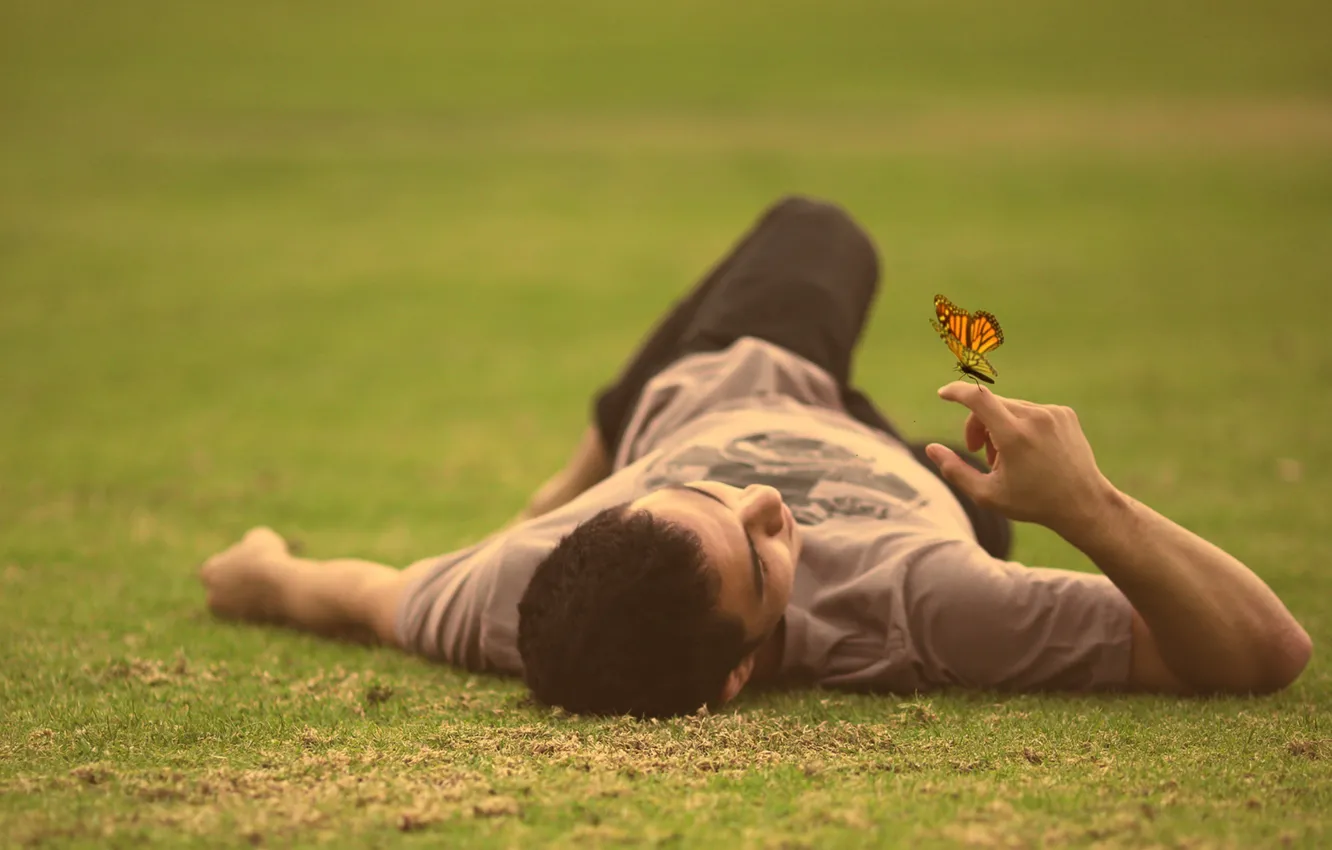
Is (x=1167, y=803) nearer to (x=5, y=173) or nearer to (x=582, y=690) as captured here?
(x=582, y=690)

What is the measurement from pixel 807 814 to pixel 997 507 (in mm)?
650

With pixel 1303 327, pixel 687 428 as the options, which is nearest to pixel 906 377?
pixel 1303 327

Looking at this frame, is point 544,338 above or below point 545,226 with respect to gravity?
below

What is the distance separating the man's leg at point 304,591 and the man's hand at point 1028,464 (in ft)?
4.37

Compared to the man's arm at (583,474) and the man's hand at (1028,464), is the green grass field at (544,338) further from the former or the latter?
the man's arm at (583,474)

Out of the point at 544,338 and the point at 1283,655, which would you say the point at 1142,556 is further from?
the point at 544,338

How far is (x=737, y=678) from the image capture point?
279cm

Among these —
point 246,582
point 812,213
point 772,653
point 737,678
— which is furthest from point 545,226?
point 737,678

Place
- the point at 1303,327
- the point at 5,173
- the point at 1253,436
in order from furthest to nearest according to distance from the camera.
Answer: the point at 5,173, the point at 1303,327, the point at 1253,436

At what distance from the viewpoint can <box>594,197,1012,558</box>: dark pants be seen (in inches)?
155

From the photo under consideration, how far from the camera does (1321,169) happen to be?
12.7m

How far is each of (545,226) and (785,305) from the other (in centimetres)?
742

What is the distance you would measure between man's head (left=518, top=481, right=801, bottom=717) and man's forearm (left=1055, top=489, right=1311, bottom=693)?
50cm

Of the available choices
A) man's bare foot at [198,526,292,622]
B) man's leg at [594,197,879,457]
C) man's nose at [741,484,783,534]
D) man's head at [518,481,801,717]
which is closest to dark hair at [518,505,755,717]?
man's head at [518,481,801,717]
